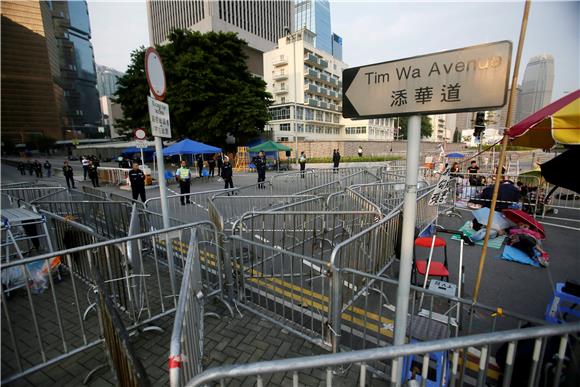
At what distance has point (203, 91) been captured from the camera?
29984 mm

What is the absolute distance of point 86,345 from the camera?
119 inches

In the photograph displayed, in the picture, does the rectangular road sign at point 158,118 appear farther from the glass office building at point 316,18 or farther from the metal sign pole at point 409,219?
the glass office building at point 316,18

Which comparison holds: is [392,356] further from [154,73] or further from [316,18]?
[316,18]

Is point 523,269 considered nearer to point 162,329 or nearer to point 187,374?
point 187,374

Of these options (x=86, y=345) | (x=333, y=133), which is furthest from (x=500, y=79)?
(x=333, y=133)

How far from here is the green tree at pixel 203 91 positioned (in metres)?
29.9

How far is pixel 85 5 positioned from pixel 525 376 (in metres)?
174

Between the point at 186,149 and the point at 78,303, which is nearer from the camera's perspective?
the point at 78,303

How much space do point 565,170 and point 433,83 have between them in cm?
440

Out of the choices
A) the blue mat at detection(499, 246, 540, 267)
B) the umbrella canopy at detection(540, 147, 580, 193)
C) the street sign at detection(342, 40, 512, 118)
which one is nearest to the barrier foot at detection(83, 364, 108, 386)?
the street sign at detection(342, 40, 512, 118)

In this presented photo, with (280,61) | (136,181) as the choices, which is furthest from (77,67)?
(136,181)

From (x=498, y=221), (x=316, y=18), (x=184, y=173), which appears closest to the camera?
(x=498, y=221)

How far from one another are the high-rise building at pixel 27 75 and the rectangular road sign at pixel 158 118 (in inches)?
4031

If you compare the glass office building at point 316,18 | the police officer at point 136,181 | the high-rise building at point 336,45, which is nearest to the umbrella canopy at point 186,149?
the police officer at point 136,181
